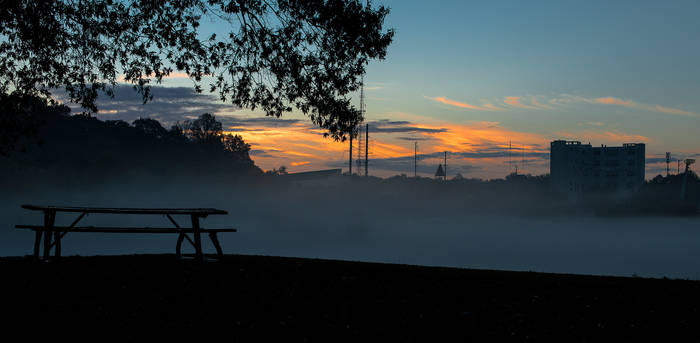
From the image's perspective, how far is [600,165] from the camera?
106m

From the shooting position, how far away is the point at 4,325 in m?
6.55

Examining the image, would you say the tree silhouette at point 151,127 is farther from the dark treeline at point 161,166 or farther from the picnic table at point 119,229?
the picnic table at point 119,229

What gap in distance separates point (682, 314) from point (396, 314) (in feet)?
13.5

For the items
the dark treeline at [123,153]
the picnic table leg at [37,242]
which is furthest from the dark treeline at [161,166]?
the picnic table leg at [37,242]

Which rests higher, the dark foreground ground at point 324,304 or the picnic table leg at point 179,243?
the picnic table leg at point 179,243

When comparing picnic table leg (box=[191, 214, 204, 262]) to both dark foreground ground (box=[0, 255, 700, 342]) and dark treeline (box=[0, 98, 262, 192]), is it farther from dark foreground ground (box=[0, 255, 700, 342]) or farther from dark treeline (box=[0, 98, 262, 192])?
dark treeline (box=[0, 98, 262, 192])

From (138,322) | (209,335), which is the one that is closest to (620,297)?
(209,335)

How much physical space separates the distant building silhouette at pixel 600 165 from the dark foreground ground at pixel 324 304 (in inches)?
3908

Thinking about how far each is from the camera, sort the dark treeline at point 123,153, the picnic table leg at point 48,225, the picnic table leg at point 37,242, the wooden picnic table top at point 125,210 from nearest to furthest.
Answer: the wooden picnic table top at point 125,210, the picnic table leg at point 48,225, the picnic table leg at point 37,242, the dark treeline at point 123,153

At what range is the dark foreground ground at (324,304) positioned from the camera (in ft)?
21.5

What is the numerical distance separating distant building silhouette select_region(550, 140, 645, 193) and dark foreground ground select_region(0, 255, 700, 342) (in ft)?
326

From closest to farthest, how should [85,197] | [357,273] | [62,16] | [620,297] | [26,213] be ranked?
[620,297] → [357,273] → [62,16] → [85,197] → [26,213]

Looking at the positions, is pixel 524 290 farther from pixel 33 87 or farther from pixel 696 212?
pixel 696 212

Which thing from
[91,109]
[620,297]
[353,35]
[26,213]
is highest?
[353,35]
